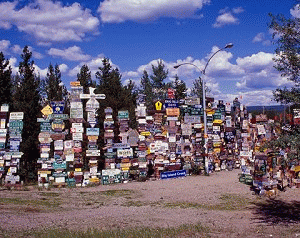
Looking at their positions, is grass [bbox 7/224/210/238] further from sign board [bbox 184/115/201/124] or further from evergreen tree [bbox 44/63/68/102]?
evergreen tree [bbox 44/63/68/102]

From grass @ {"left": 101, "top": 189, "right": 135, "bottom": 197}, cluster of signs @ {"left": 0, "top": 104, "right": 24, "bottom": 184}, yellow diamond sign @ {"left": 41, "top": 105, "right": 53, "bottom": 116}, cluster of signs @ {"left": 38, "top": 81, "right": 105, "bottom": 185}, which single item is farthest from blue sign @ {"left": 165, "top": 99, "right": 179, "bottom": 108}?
cluster of signs @ {"left": 0, "top": 104, "right": 24, "bottom": 184}

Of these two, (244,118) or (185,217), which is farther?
(244,118)

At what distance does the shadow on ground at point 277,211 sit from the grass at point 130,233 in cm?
316

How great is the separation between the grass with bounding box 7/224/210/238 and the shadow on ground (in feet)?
10.4

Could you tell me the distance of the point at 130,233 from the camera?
33.0 feet

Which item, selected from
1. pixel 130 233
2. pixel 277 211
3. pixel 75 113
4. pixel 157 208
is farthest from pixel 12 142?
pixel 277 211

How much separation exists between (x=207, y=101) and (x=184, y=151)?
4.47 meters

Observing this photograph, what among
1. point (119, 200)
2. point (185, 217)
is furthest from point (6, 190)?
point (185, 217)

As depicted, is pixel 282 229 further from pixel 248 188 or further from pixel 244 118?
pixel 244 118

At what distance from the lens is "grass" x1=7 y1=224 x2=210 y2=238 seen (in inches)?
381

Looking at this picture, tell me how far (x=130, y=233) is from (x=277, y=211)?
275 inches

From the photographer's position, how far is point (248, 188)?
19.2 m

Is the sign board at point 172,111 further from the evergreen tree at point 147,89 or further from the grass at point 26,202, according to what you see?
the evergreen tree at point 147,89

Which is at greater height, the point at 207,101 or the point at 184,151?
the point at 207,101
